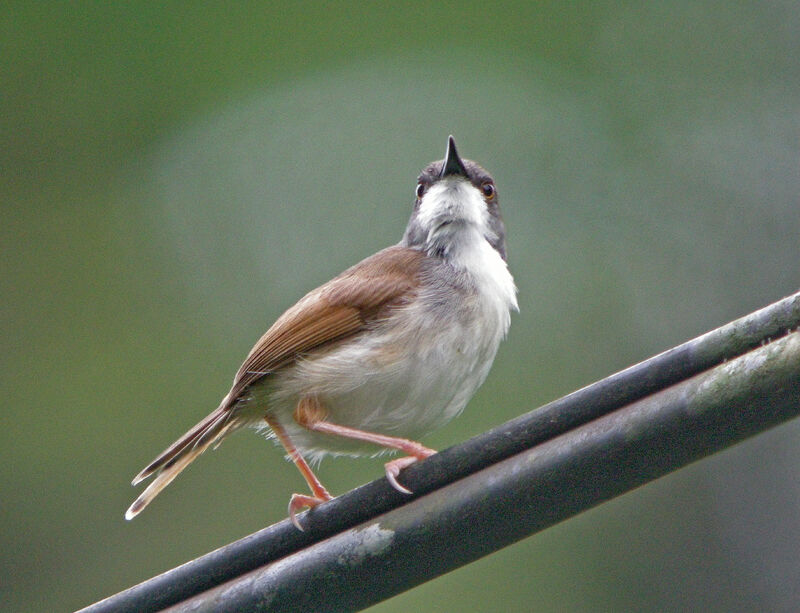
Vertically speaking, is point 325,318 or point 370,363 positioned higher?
point 325,318

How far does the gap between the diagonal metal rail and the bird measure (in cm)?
123

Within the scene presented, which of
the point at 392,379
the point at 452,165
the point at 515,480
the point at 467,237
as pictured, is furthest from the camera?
the point at 452,165

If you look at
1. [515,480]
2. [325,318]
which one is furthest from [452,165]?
[515,480]

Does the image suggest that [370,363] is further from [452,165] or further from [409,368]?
[452,165]

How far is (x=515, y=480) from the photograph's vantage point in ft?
7.68

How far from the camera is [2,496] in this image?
9.23 meters

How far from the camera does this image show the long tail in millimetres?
4316

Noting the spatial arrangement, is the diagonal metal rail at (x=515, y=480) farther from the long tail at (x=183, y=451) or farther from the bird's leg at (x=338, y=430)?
the long tail at (x=183, y=451)

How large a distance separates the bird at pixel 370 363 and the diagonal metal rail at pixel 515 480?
123 centimetres

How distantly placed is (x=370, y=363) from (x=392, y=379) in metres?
0.10

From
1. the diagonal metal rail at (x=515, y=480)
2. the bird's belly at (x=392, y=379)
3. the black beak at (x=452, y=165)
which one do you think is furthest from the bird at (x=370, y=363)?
the diagonal metal rail at (x=515, y=480)

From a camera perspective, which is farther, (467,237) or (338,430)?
(467,237)

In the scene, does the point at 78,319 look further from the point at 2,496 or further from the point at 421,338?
the point at 421,338

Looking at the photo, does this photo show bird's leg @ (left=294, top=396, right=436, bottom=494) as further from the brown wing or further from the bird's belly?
the brown wing
